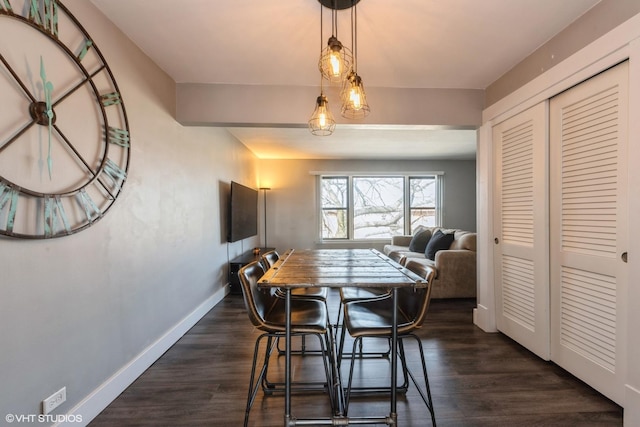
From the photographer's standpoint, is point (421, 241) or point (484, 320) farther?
point (421, 241)

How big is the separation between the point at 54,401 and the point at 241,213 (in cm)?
313

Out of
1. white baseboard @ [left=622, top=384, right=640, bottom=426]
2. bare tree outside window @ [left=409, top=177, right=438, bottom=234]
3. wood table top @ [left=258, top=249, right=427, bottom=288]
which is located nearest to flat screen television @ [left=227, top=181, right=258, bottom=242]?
wood table top @ [left=258, top=249, right=427, bottom=288]

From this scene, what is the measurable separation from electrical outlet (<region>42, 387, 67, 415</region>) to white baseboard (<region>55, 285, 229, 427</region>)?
108mm

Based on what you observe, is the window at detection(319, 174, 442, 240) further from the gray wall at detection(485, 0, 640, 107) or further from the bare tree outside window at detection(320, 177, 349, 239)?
the gray wall at detection(485, 0, 640, 107)

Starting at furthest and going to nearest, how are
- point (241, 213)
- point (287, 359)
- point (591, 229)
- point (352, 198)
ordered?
1. point (352, 198)
2. point (241, 213)
3. point (591, 229)
4. point (287, 359)

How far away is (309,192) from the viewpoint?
625 cm

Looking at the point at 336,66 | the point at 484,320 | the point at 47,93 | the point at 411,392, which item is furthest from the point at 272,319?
the point at 484,320

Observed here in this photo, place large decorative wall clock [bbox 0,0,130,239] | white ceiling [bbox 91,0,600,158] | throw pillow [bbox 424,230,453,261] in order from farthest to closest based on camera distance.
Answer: throw pillow [bbox 424,230,453,261]
white ceiling [bbox 91,0,600,158]
large decorative wall clock [bbox 0,0,130,239]

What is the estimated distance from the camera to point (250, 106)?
274cm

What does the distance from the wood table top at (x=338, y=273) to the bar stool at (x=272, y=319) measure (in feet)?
0.40

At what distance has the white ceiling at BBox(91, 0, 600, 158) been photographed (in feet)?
5.69

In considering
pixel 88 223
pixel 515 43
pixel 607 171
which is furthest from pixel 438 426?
pixel 515 43

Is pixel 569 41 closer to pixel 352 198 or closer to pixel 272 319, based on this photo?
pixel 272 319

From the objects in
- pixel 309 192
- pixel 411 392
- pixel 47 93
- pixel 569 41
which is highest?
pixel 569 41
